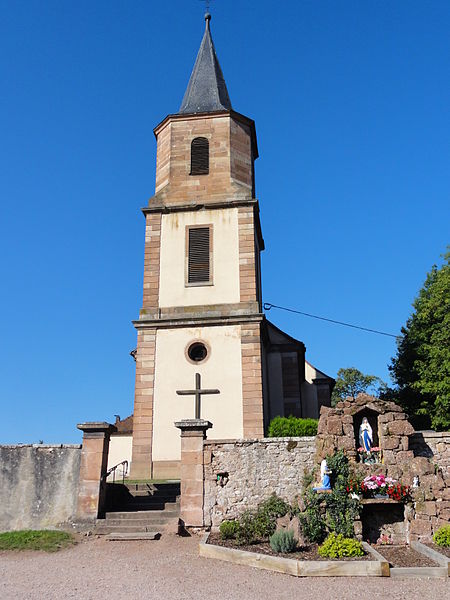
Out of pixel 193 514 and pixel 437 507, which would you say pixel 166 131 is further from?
pixel 437 507

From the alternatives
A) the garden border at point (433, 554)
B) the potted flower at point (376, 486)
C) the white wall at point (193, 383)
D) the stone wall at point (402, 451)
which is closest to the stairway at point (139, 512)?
the white wall at point (193, 383)

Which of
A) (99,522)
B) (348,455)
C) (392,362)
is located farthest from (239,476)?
(392,362)

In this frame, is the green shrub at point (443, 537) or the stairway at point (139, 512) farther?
the stairway at point (139, 512)

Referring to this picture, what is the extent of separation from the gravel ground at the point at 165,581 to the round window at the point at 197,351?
843 cm

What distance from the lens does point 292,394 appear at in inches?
768

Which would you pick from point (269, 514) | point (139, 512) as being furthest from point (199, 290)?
point (269, 514)

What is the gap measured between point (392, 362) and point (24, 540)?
21.7 metres

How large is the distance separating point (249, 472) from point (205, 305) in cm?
801

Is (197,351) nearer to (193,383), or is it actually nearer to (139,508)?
(193,383)

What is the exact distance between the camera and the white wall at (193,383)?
1590 centimetres

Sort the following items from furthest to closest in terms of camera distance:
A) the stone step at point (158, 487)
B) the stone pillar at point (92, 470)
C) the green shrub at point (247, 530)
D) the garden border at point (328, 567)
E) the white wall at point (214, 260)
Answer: the white wall at point (214, 260) < the stone step at point (158, 487) < the stone pillar at point (92, 470) < the green shrub at point (247, 530) < the garden border at point (328, 567)

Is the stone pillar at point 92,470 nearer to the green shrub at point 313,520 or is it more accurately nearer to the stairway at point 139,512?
the stairway at point 139,512

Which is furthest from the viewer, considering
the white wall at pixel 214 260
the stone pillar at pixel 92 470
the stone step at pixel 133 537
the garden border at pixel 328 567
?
the white wall at pixel 214 260

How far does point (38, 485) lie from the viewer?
10.9 meters
